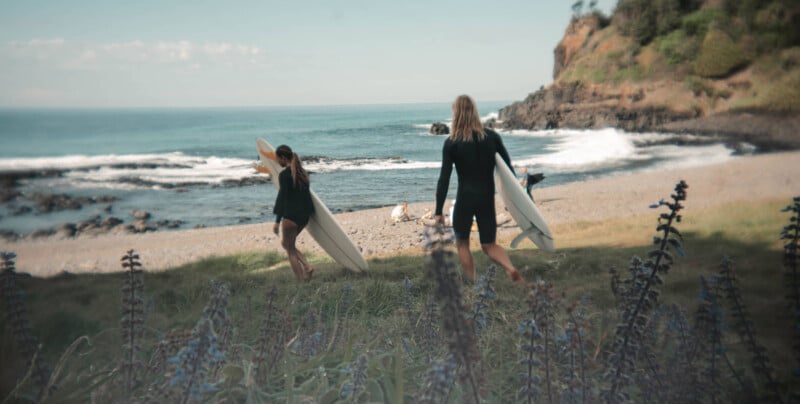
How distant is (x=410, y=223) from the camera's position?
6566mm

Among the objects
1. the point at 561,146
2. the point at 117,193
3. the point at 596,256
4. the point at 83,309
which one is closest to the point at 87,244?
the point at 117,193

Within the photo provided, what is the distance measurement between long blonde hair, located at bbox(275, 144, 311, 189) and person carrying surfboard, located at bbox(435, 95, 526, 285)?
1466mm

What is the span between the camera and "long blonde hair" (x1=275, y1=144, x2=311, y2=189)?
4852 millimetres

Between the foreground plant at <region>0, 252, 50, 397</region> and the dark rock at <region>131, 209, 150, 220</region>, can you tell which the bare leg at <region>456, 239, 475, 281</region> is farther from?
the dark rock at <region>131, 209, 150, 220</region>

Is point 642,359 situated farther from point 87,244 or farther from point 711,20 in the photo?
point 87,244

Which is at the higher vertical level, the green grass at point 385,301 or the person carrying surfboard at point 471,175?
the person carrying surfboard at point 471,175

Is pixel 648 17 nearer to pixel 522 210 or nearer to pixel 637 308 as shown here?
pixel 522 210

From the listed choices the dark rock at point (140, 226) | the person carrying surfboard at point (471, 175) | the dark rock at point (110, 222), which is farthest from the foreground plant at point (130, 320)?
the dark rock at point (140, 226)

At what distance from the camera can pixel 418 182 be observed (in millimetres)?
5859

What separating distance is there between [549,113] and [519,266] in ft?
7.77

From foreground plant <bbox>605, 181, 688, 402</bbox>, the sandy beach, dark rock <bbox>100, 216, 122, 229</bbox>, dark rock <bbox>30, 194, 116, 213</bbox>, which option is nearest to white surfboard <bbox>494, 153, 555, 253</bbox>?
the sandy beach

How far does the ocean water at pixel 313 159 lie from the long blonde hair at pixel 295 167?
0.45 m

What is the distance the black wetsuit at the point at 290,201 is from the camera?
15.9ft

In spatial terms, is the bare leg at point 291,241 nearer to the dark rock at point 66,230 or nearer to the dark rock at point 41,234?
the dark rock at point 66,230
